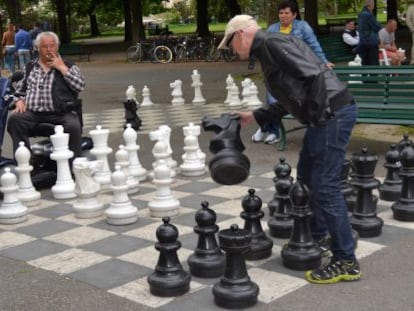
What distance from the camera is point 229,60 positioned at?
2372 cm

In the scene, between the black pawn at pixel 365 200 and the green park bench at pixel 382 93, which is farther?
the green park bench at pixel 382 93

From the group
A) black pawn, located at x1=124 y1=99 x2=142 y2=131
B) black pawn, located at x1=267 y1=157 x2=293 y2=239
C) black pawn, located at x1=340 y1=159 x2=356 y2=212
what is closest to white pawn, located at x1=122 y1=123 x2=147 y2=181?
black pawn, located at x1=267 y1=157 x2=293 y2=239

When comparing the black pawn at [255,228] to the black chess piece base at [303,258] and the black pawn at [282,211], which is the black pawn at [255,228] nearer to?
the black chess piece base at [303,258]

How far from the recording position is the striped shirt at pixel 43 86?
271 inches

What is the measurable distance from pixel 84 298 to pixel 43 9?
225 feet

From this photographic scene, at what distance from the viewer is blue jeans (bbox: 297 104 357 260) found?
12.8 ft

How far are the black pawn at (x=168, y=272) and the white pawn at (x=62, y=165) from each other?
2.62 meters

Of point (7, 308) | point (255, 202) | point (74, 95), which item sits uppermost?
point (74, 95)

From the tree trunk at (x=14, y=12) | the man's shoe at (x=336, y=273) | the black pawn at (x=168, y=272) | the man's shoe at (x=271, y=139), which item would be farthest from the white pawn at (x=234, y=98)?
the tree trunk at (x=14, y=12)

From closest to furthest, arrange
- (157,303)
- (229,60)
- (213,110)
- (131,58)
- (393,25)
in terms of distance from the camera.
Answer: (157,303) < (213,110) < (393,25) < (229,60) < (131,58)

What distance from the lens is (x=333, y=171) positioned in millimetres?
3924

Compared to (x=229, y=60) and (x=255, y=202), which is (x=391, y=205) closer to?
(x=255, y=202)

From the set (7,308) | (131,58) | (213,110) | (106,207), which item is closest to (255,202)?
(7,308)

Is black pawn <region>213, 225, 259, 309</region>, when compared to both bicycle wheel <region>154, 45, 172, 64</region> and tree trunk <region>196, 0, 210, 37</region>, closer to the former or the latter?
bicycle wheel <region>154, 45, 172, 64</region>
